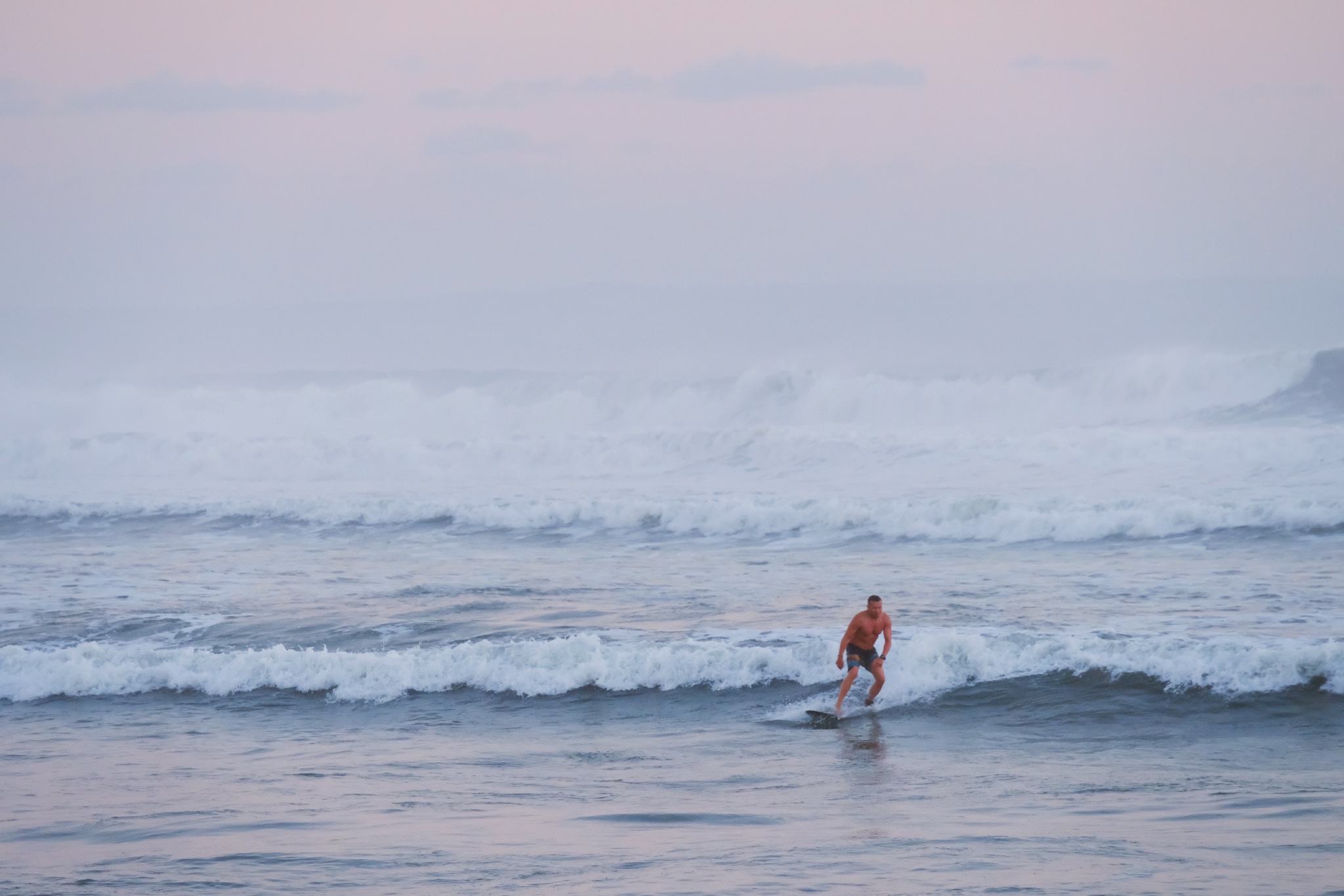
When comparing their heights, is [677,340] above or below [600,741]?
above

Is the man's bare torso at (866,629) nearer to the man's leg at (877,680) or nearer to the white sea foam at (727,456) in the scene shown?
the man's leg at (877,680)

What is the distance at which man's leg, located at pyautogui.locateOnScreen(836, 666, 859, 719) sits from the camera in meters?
9.71

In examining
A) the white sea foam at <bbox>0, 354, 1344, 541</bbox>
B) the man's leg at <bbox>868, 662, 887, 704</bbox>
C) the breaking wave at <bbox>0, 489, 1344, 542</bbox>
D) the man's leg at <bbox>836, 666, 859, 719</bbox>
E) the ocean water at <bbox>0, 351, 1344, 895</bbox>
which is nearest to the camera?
the ocean water at <bbox>0, 351, 1344, 895</bbox>

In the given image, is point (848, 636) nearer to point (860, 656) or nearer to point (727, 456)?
point (860, 656)

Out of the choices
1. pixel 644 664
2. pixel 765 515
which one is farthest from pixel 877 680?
pixel 765 515

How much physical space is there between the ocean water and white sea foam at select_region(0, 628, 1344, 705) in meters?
0.04

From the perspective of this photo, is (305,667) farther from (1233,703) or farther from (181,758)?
(1233,703)

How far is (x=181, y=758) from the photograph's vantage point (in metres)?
8.77

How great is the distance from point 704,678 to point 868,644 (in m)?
1.61

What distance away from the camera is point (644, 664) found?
36.1 feet

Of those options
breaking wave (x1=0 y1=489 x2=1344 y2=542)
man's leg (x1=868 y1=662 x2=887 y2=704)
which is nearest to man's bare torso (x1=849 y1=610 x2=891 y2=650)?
man's leg (x1=868 y1=662 x2=887 y2=704)

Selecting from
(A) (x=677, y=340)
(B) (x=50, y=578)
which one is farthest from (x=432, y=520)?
(A) (x=677, y=340)

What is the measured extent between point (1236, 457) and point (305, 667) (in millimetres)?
18008

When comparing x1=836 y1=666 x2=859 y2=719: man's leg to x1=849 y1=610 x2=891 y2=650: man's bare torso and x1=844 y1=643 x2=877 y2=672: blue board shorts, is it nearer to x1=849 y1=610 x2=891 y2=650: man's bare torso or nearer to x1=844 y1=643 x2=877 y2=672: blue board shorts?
x1=844 y1=643 x2=877 y2=672: blue board shorts
